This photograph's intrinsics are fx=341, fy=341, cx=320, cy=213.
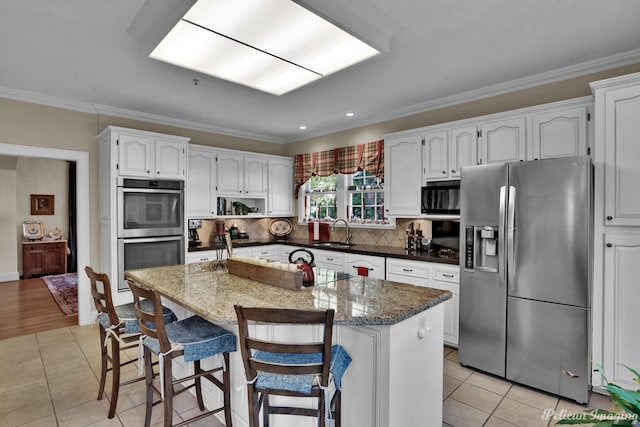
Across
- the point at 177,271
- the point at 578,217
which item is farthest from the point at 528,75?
the point at 177,271

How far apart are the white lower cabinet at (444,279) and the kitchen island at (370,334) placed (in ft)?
4.37

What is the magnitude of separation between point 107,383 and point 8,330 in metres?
2.22

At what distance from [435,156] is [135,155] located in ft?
11.2

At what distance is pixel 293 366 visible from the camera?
1394mm

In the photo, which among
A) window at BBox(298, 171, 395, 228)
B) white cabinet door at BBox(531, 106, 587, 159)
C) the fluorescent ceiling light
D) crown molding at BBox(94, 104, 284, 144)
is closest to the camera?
the fluorescent ceiling light

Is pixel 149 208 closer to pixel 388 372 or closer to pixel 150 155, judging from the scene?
pixel 150 155

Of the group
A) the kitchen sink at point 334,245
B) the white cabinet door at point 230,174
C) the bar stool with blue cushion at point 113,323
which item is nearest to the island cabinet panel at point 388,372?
the bar stool with blue cushion at point 113,323

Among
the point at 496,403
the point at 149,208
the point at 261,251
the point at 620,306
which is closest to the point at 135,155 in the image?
the point at 149,208

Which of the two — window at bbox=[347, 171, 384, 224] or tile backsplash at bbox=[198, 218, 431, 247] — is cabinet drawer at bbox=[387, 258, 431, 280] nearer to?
tile backsplash at bbox=[198, 218, 431, 247]

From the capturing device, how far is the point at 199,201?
4.77 meters

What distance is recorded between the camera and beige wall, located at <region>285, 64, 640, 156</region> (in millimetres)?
3059

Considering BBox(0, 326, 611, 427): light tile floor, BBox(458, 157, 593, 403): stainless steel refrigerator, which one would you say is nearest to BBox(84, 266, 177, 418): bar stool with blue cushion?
BBox(0, 326, 611, 427): light tile floor

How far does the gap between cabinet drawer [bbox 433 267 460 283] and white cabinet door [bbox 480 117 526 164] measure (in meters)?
1.14

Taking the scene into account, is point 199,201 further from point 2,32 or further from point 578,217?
point 578,217
